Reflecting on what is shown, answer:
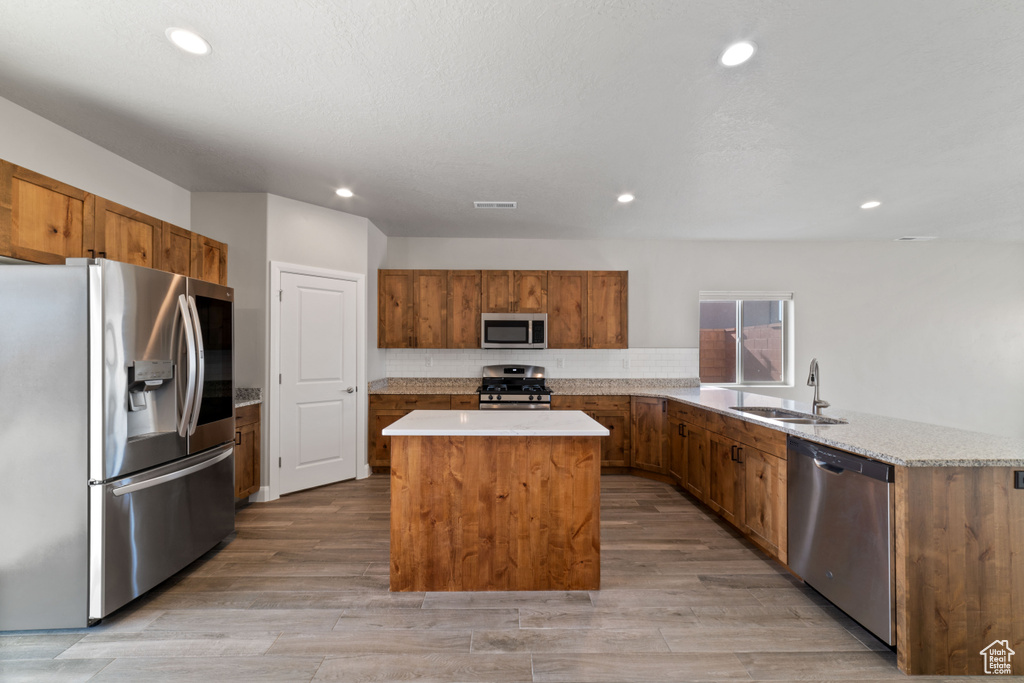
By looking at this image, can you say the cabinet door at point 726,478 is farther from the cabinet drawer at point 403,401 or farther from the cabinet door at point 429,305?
the cabinet door at point 429,305

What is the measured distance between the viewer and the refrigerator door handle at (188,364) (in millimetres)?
2408

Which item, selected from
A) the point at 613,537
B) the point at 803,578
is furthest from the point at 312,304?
the point at 803,578

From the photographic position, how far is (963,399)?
5.48 metres

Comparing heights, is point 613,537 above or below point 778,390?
below

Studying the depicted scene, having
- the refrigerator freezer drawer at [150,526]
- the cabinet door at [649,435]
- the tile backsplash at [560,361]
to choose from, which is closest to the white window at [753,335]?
the tile backsplash at [560,361]

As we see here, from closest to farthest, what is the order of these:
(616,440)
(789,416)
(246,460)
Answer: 1. (789,416)
2. (246,460)
3. (616,440)

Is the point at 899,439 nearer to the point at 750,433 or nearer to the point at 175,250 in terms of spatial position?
the point at 750,433

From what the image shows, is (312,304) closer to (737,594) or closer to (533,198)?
(533,198)

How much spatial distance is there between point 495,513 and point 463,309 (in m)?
2.95

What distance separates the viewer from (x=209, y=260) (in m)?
3.55

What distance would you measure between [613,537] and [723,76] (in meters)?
2.81

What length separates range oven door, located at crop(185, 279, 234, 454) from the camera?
2502mm

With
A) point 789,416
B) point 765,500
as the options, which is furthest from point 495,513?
point 789,416

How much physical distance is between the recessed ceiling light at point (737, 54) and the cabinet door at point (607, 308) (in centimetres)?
307
